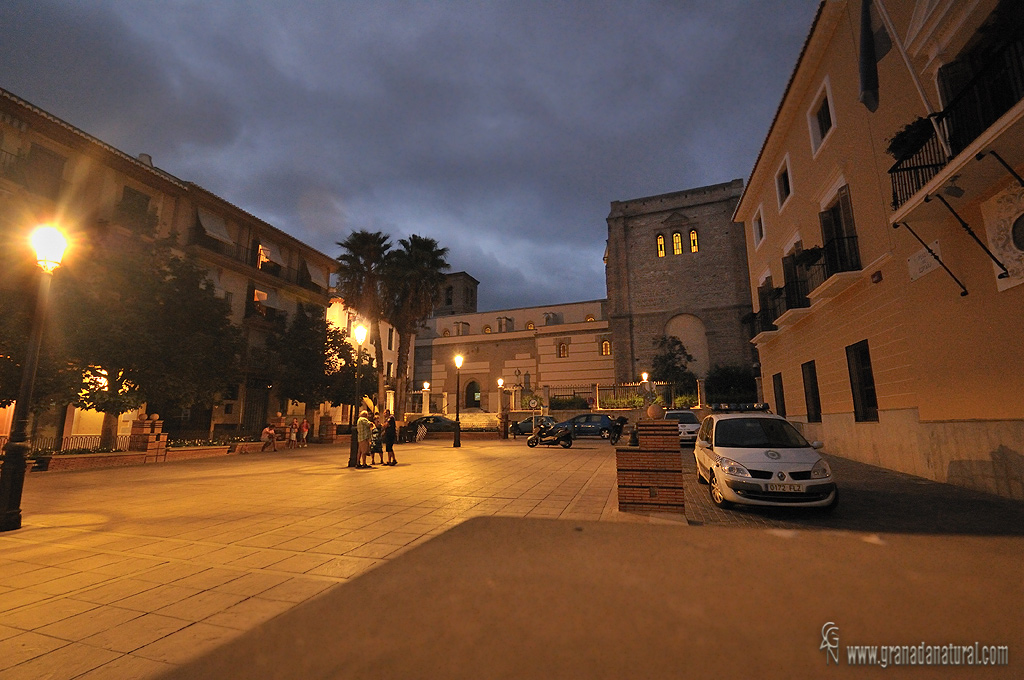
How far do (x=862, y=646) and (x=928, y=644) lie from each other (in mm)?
391

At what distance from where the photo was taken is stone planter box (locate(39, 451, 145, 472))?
1267 cm

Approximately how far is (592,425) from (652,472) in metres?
17.4

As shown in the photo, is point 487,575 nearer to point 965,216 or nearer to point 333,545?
point 333,545

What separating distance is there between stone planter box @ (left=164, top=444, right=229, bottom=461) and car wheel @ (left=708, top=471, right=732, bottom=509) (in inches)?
687

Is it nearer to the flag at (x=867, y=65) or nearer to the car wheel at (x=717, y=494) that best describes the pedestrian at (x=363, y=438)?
the car wheel at (x=717, y=494)

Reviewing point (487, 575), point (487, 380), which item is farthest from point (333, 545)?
point (487, 380)

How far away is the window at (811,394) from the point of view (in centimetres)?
1459

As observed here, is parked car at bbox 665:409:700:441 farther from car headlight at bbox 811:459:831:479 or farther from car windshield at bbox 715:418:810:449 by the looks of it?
car headlight at bbox 811:459:831:479

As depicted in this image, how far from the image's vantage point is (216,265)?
2295 centimetres

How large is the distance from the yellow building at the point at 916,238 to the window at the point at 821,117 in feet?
0.16

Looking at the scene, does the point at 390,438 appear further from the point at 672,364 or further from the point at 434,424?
the point at 672,364

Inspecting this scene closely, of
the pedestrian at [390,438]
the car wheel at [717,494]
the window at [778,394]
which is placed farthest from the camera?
the window at [778,394]

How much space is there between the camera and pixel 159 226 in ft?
67.6

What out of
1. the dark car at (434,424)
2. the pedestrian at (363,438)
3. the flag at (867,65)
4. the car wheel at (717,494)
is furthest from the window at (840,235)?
the dark car at (434,424)
